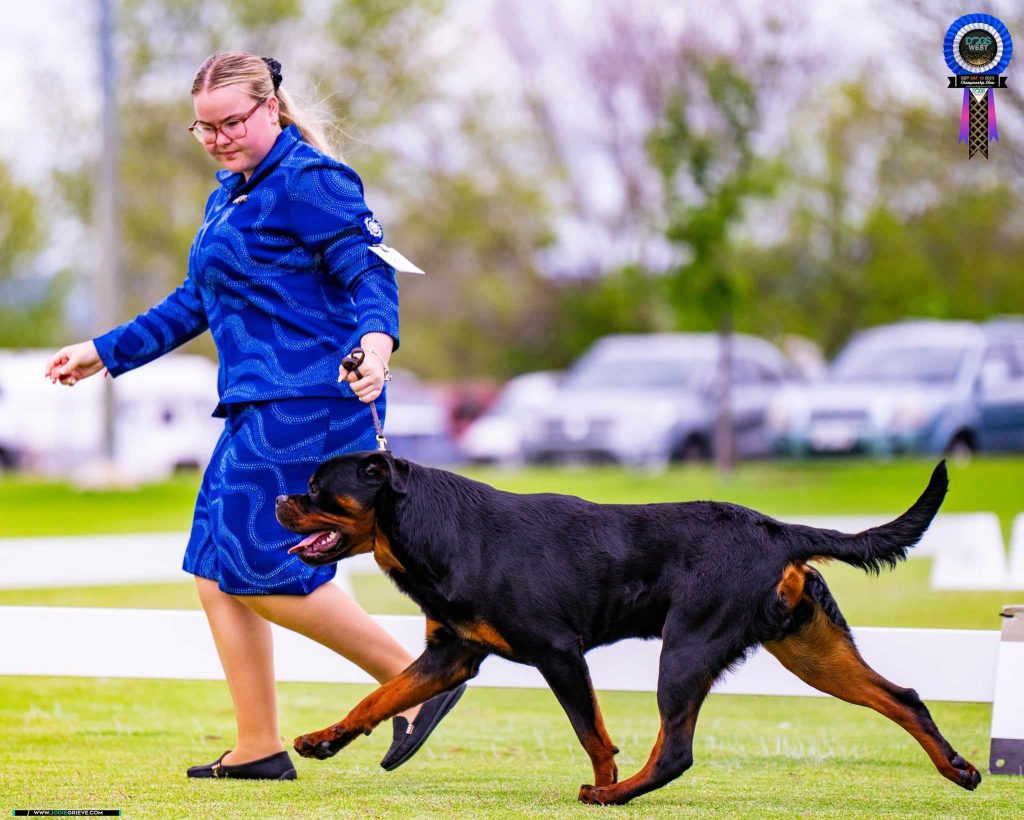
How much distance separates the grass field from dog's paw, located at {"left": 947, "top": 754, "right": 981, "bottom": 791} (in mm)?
64

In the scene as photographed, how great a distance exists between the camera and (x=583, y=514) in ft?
14.9

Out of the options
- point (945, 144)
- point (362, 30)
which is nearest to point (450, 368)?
point (362, 30)

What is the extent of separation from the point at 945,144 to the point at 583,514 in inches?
785

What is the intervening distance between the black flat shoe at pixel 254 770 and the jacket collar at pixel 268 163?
171 centimetres

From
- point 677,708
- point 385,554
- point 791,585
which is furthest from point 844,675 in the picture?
point 385,554

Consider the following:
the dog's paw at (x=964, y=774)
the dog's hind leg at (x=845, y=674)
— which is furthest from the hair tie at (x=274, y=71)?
the dog's paw at (x=964, y=774)

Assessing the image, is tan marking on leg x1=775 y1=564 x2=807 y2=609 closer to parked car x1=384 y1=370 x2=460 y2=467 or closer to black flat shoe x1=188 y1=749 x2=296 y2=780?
black flat shoe x1=188 y1=749 x2=296 y2=780

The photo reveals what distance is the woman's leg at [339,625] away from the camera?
457cm

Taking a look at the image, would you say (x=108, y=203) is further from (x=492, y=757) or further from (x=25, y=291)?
(x=492, y=757)

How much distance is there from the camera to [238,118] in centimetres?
448

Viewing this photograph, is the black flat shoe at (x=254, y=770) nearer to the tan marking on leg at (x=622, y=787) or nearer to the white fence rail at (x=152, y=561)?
the tan marking on leg at (x=622, y=787)

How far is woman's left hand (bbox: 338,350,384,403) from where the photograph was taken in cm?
421

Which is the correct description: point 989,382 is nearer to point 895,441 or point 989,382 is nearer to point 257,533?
point 895,441

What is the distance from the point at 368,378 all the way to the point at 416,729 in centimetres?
111
